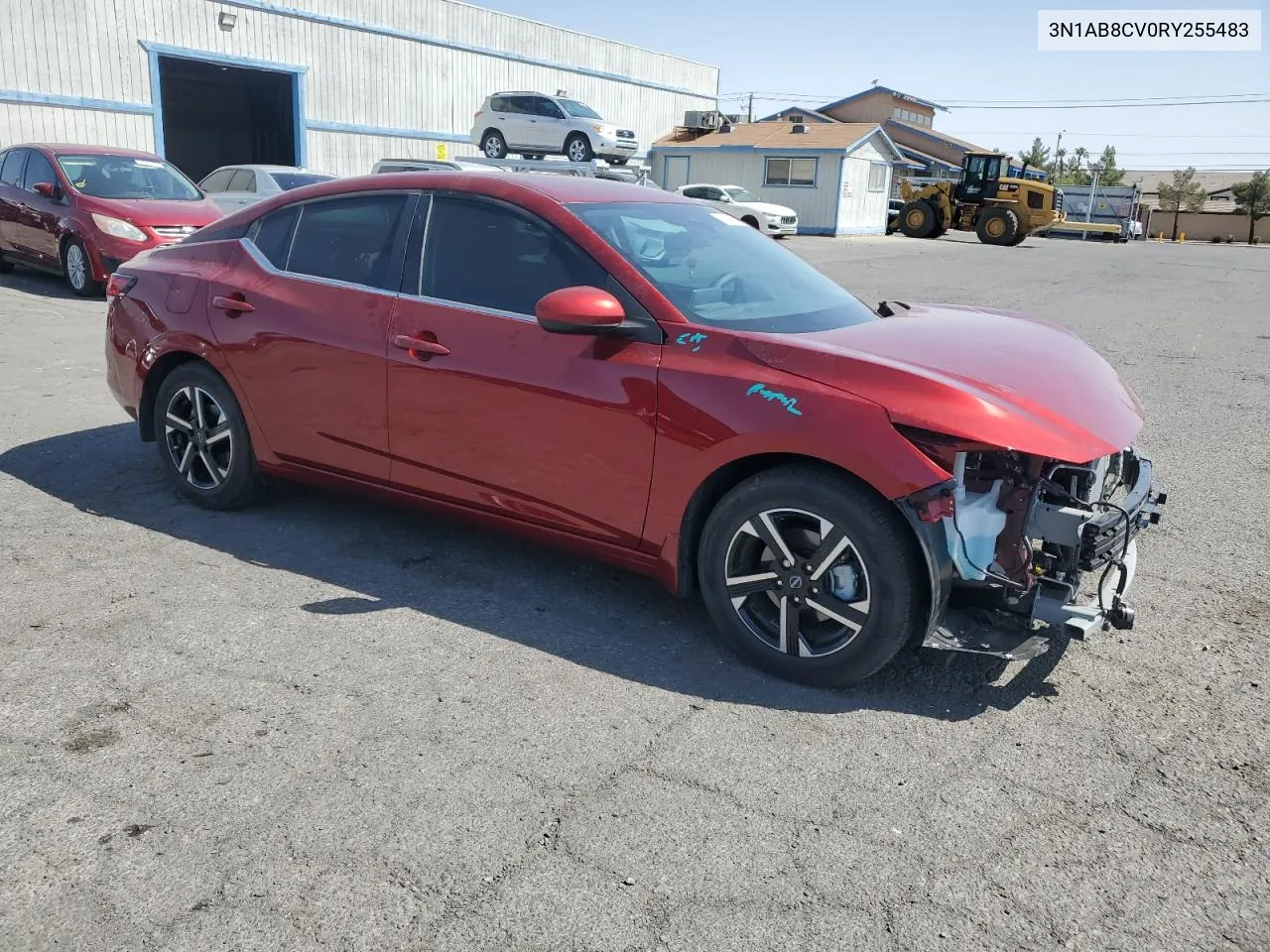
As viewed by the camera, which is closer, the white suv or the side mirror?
the side mirror

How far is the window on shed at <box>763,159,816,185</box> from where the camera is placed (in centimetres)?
4116

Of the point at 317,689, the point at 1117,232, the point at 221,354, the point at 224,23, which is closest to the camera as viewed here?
the point at 317,689

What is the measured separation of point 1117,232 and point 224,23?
41.4 metres

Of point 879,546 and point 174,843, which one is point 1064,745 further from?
point 174,843

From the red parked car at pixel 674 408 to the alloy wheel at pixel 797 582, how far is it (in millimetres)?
10

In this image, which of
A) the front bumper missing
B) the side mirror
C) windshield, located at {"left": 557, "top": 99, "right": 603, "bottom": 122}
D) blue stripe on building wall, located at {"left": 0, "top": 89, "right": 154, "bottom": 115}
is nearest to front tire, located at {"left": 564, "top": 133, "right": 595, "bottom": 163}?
windshield, located at {"left": 557, "top": 99, "right": 603, "bottom": 122}

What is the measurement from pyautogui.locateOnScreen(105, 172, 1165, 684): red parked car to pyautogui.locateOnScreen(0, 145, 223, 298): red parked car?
7.89 meters

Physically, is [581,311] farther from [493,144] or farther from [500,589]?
[493,144]

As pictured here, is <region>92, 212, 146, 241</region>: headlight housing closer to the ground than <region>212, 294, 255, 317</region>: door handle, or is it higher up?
higher up

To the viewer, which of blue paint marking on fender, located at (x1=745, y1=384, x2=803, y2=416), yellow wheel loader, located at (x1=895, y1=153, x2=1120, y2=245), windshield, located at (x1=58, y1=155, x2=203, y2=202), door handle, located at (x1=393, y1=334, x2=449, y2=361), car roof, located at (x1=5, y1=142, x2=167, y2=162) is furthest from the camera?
yellow wheel loader, located at (x1=895, y1=153, x2=1120, y2=245)

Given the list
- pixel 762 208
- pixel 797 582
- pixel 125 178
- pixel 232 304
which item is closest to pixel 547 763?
pixel 797 582

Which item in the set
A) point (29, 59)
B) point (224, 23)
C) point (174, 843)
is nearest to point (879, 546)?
point (174, 843)

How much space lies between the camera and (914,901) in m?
2.49

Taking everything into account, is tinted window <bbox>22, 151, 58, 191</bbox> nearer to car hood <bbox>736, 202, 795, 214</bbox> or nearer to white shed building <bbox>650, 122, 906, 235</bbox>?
car hood <bbox>736, 202, 795, 214</bbox>
